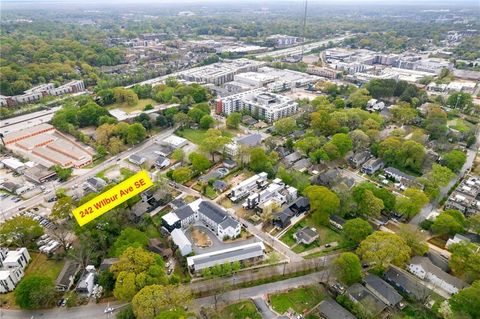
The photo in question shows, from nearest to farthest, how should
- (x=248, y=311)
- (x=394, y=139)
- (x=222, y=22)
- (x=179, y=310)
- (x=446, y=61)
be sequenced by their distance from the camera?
(x=179, y=310)
(x=248, y=311)
(x=394, y=139)
(x=446, y=61)
(x=222, y=22)

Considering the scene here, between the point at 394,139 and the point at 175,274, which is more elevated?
the point at 394,139

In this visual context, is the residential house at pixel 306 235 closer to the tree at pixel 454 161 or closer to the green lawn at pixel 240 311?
the green lawn at pixel 240 311

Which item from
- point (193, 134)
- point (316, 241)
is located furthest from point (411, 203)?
point (193, 134)

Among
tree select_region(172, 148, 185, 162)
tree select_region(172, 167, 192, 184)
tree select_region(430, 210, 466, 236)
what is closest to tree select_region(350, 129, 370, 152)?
tree select_region(430, 210, 466, 236)

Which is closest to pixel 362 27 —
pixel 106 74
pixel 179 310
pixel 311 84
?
pixel 311 84

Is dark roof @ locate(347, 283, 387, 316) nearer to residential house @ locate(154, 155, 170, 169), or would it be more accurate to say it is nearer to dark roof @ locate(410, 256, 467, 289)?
dark roof @ locate(410, 256, 467, 289)

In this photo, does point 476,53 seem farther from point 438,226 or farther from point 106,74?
point 106,74

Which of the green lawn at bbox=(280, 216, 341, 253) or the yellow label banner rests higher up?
the yellow label banner
